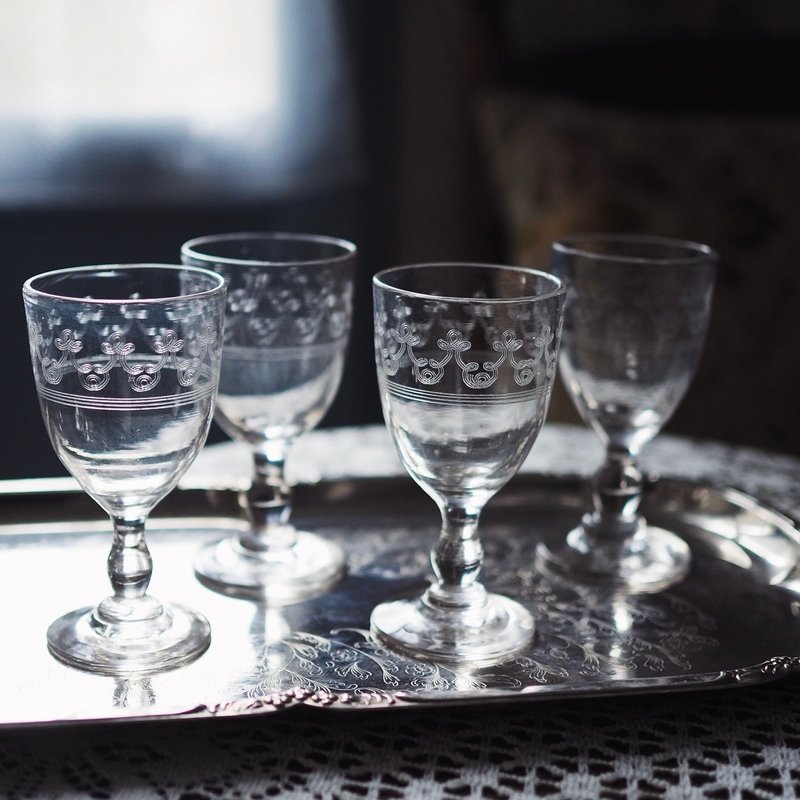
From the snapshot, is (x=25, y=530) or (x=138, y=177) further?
(x=138, y=177)

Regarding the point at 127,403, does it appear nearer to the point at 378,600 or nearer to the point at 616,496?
the point at 378,600

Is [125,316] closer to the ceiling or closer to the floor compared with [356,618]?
closer to the ceiling

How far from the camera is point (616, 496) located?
0.92 m

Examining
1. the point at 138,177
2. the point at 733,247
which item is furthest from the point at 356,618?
the point at 138,177

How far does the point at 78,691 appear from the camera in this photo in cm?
64

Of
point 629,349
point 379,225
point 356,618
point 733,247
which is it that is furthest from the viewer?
point 379,225

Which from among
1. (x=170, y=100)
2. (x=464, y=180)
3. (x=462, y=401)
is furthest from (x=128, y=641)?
(x=464, y=180)

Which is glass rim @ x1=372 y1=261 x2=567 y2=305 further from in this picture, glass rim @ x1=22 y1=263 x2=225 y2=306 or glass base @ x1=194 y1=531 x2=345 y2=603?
glass base @ x1=194 y1=531 x2=345 y2=603

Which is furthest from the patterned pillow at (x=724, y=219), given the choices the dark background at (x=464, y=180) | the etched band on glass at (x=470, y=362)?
the etched band on glass at (x=470, y=362)

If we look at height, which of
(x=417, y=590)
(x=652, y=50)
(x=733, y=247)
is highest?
(x=652, y=50)

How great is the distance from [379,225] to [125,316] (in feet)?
4.99

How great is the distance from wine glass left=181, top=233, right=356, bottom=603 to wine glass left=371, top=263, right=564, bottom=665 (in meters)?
0.09

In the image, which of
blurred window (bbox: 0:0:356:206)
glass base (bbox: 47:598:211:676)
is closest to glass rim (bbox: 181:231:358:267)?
glass base (bbox: 47:598:211:676)

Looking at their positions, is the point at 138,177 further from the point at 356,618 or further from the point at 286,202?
the point at 356,618
